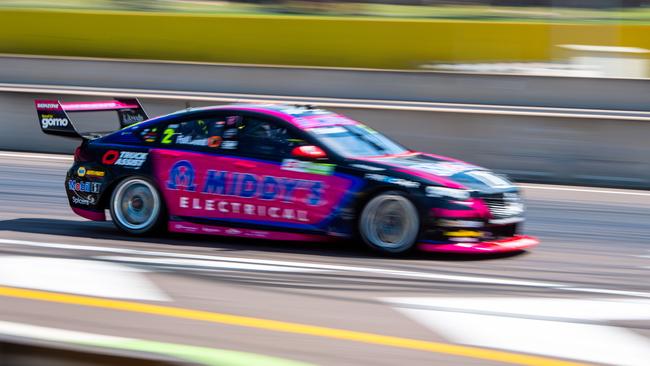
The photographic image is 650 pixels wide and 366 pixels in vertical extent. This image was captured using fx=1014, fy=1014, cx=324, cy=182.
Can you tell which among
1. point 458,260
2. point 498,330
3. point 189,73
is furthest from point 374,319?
point 189,73

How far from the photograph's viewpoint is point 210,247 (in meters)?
8.40

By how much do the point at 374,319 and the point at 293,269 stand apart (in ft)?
5.33

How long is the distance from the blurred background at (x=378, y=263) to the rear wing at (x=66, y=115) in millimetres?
876

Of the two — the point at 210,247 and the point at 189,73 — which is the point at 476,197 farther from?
the point at 189,73

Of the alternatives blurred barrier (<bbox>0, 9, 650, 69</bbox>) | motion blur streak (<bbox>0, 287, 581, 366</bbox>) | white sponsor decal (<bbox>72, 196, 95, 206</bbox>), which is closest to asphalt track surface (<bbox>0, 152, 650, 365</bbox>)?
motion blur streak (<bbox>0, 287, 581, 366</bbox>)

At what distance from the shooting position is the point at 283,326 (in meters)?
5.71

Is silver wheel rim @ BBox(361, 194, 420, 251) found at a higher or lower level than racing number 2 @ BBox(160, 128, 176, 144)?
lower

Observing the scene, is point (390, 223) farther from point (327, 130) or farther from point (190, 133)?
point (190, 133)

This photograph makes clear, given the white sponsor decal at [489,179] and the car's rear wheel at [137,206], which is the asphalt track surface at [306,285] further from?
the white sponsor decal at [489,179]

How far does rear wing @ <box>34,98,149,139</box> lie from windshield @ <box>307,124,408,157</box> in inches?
88.4

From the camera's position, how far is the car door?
816 cm

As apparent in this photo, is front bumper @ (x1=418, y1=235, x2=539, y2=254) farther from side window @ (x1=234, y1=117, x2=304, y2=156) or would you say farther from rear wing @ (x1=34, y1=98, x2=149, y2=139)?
rear wing @ (x1=34, y1=98, x2=149, y2=139)

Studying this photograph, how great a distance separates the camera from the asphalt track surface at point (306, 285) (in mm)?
5395

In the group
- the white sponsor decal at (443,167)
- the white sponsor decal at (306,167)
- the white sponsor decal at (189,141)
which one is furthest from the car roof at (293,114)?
the white sponsor decal at (443,167)
